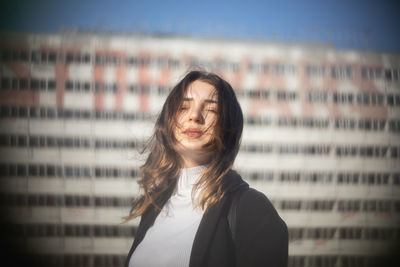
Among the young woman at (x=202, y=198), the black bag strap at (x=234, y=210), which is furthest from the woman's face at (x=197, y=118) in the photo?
the black bag strap at (x=234, y=210)

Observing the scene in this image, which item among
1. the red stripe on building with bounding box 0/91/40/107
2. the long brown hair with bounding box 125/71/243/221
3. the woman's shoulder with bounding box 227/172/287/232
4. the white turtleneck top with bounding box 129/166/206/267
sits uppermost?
the red stripe on building with bounding box 0/91/40/107

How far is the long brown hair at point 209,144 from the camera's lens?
0.61 meters

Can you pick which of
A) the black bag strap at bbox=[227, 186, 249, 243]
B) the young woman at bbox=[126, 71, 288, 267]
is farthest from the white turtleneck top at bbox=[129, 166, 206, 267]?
the black bag strap at bbox=[227, 186, 249, 243]

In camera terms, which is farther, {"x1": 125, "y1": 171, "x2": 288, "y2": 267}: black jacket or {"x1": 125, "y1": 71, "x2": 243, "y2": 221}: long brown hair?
{"x1": 125, "y1": 71, "x2": 243, "y2": 221}: long brown hair

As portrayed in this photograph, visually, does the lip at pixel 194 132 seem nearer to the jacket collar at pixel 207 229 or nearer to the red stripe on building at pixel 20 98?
the jacket collar at pixel 207 229

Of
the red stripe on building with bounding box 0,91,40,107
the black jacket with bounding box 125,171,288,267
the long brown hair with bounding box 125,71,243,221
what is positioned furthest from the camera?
the red stripe on building with bounding box 0,91,40,107

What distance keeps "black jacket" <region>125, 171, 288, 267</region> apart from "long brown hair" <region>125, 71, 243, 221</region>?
6 cm

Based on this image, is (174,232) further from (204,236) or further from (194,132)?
(194,132)

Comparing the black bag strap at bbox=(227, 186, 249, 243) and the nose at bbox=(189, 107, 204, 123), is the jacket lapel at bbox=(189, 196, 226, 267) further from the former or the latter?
the nose at bbox=(189, 107, 204, 123)

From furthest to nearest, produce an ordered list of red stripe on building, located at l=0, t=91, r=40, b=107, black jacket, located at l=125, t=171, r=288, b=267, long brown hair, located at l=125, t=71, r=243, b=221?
red stripe on building, located at l=0, t=91, r=40, b=107
long brown hair, located at l=125, t=71, r=243, b=221
black jacket, located at l=125, t=171, r=288, b=267

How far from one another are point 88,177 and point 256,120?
4.92 ft

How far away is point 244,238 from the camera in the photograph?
1.66 ft

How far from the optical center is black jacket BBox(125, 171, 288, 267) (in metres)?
0.49

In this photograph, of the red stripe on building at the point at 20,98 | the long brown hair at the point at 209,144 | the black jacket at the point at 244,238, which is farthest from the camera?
the red stripe on building at the point at 20,98
